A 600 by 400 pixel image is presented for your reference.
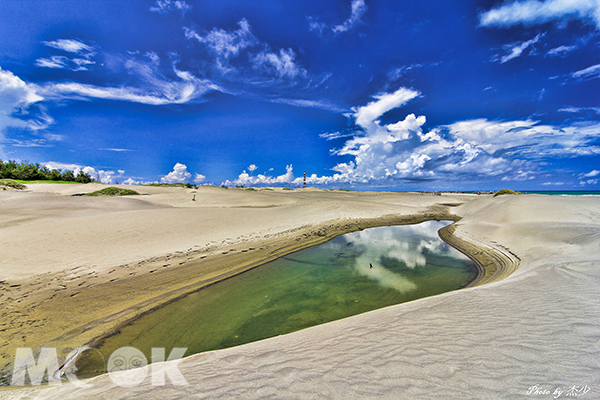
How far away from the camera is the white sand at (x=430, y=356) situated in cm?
239

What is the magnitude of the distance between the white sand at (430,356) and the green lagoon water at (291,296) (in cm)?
114

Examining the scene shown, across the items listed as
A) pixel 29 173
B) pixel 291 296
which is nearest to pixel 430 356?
pixel 291 296

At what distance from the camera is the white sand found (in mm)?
2395

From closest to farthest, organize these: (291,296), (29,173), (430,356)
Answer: (430,356) < (291,296) < (29,173)

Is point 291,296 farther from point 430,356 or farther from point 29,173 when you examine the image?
point 29,173

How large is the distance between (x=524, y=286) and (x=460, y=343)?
Result: 3.96m

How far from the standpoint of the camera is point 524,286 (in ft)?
17.3

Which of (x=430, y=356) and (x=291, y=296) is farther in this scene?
(x=291, y=296)

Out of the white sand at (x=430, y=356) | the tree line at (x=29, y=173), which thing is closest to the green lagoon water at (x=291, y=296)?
the white sand at (x=430, y=356)

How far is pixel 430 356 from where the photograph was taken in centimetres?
292

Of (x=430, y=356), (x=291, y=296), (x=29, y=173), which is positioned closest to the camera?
(x=430, y=356)

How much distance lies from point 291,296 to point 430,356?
14.5ft

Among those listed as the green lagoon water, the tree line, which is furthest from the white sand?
the tree line

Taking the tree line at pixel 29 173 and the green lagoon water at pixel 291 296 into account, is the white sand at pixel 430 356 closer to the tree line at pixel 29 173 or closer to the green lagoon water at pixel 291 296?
the green lagoon water at pixel 291 296
